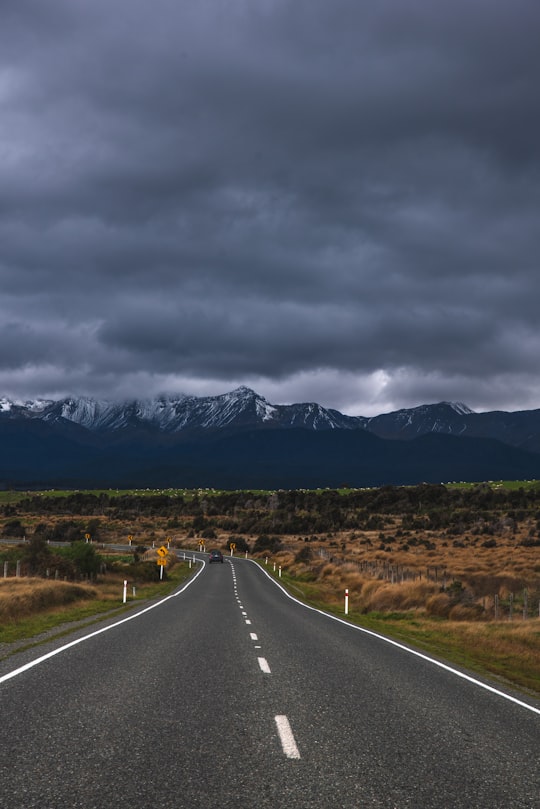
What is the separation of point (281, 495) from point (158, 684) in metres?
165

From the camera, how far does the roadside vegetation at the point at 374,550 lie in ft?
81.0

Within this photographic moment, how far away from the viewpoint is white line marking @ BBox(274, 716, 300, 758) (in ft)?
23.7

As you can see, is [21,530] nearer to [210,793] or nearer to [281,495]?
[281,495]

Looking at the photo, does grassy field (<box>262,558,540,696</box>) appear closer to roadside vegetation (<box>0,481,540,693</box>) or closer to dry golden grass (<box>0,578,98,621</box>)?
roadside vegetation (<box>0,481,540,693</box>)

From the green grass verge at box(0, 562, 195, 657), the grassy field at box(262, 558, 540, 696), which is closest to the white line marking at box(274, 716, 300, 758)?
the grassy field at box(262, 558, 540, 696)

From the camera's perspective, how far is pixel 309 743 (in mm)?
7625

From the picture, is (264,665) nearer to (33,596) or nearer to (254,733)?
(254,733)

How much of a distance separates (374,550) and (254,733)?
7529 centimetres

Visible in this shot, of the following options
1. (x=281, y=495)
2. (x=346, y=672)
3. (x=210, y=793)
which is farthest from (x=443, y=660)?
(x=281, y=495)

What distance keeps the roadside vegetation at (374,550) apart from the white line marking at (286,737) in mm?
7329

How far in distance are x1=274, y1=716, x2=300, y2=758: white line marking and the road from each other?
1.3 inches

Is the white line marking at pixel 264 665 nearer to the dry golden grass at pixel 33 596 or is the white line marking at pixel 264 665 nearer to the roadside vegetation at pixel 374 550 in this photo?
the roadside vegetation at pixel 374 550

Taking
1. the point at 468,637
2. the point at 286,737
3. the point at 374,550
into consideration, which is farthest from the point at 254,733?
the point at 374,550

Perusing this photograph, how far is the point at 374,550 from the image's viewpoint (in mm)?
81188
